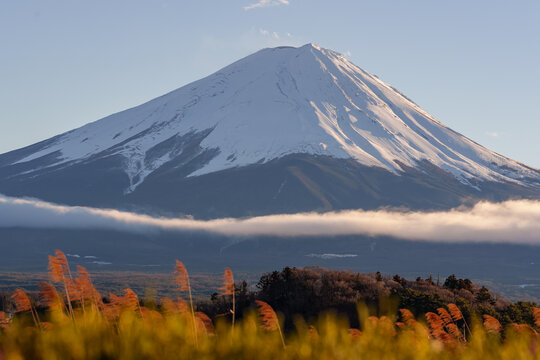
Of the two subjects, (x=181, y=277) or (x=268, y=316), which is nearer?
(x=181, y=277)

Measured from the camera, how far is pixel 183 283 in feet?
27.9

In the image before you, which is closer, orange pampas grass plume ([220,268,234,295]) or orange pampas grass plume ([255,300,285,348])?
orange pampas grass plume ([255,300,285,348])

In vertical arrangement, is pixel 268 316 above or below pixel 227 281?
below

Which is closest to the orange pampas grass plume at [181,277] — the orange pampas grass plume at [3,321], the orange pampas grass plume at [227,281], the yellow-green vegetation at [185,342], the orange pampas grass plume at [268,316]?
the yellow-green vegetation at [185,342]

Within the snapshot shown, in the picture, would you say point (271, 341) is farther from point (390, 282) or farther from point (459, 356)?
point (390, 282)

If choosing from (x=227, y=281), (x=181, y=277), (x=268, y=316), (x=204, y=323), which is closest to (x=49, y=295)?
(x=181, y=277)

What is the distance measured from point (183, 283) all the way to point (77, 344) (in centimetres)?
215

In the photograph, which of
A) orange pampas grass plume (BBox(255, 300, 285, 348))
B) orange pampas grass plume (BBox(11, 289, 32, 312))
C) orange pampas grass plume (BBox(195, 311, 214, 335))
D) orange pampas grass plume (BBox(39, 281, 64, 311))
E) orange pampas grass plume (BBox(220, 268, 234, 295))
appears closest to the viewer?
orange pampas grass plume (BBox(11, 289, 32, 312))

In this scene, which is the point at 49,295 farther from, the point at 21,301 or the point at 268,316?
the point at 268,316

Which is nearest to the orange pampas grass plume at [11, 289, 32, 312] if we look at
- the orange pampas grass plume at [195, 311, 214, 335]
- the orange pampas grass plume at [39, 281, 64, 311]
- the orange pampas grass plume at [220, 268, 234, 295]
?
the orange pampas grass plume at [39, 281, 64, 311]

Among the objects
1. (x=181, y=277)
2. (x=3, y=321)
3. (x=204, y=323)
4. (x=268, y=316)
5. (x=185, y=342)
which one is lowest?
(x=204, y=323)

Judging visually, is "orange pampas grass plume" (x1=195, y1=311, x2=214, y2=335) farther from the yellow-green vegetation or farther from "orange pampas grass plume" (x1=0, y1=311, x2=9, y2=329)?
"orange pampas grass plume" (x1=0, y1=311, x2=9, y2=329)

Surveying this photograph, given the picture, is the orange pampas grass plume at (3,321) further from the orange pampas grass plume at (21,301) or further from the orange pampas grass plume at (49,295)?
the orange pampas grass plume at (49,295)

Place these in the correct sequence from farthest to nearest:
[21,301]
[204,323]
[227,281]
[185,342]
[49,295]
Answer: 1. [204,323]
2. [227,281]
3. [49,295]
4. [21,301]
5. [185,342]
